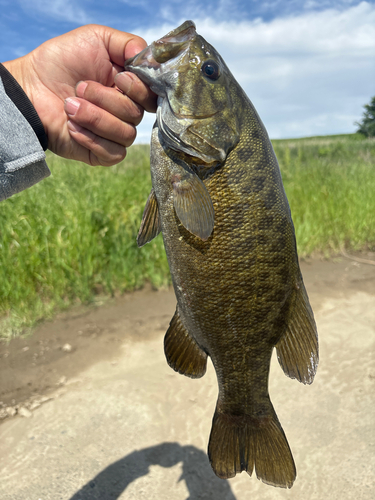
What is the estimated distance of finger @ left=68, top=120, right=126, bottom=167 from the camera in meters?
1.98

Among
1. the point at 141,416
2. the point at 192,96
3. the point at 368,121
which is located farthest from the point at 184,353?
the point at 368,121

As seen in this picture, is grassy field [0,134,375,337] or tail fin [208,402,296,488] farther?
grassy field [0,134,375,337]

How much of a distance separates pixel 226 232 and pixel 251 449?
0.93m

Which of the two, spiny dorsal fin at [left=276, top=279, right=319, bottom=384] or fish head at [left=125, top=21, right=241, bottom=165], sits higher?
fish head at [left=125, top=21, right=241, bottom=165]

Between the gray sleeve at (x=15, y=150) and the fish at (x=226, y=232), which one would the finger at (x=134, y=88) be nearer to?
the fish at (x=226, y=232)

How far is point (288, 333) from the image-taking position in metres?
1.61

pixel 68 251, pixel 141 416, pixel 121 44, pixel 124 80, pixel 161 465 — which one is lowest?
pixel 161 465

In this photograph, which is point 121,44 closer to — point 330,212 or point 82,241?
point 82,241

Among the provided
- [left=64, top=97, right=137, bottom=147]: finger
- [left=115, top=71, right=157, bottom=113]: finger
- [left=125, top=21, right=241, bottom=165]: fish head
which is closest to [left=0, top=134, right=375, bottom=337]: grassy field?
[left=64, top=97, right=137, bottom=147]: finger

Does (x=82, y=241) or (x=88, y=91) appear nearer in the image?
(x=88, y=91)

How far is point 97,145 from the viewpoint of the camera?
201cm

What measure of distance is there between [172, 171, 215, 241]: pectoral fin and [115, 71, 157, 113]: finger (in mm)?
544

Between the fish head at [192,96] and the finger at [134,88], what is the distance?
0.16 meters

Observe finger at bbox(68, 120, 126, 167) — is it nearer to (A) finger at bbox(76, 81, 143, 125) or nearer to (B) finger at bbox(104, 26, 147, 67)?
(A) finger at bbox(76, 81, 143, 125)
